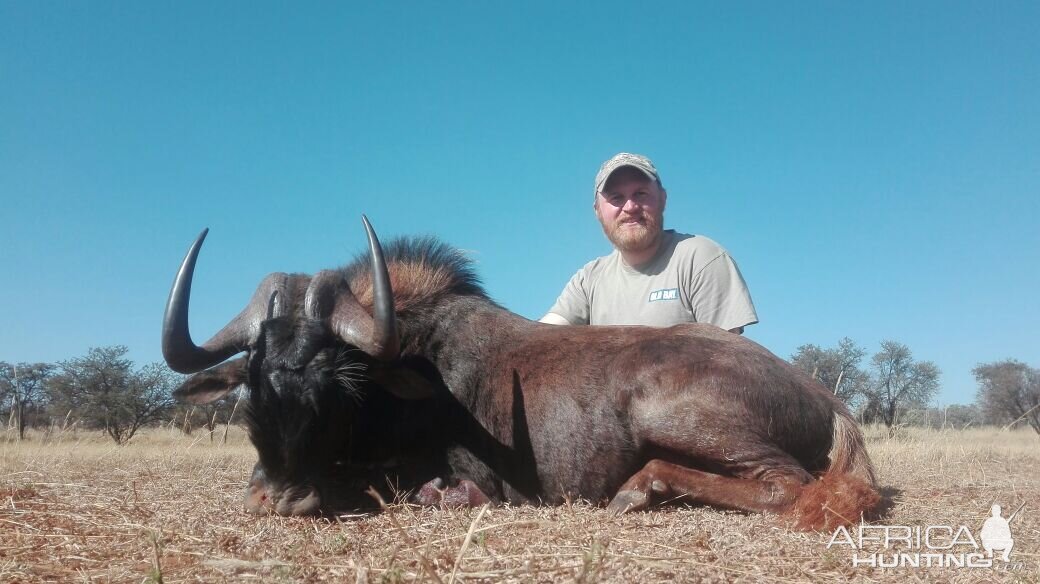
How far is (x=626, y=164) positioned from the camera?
6742 mm

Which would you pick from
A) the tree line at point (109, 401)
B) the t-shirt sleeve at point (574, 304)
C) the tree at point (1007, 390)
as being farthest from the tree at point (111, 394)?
the tree at point (1007, 390)

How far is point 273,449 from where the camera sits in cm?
386

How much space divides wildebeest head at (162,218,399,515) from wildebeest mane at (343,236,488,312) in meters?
0.53

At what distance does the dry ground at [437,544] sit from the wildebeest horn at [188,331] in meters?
0.86

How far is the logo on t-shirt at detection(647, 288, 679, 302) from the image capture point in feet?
20.4

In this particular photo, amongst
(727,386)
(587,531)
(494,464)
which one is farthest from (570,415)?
(587,531)

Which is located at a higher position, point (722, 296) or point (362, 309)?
point (722, 296)

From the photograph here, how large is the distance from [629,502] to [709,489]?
0.45m

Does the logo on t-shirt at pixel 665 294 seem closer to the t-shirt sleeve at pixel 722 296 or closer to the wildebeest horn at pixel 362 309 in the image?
the t-shirt sleeve at pixel 722 296

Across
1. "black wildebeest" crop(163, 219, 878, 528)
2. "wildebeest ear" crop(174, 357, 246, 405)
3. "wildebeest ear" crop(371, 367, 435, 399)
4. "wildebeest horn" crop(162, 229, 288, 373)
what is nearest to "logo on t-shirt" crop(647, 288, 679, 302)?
"black wildebeest" crop(163, 219, 878, 528)

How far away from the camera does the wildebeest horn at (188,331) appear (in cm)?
408

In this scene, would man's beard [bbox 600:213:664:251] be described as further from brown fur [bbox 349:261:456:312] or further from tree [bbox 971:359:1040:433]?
tree [bbox 971:359:1040:433]

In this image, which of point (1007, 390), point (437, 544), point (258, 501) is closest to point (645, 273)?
point (258, 501)

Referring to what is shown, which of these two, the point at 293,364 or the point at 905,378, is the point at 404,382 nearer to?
the point at 293,364
